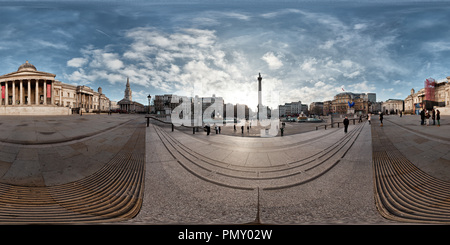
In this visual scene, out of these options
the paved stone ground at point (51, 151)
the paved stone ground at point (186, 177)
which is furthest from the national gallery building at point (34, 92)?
the paved stone ground at point (186, 177)

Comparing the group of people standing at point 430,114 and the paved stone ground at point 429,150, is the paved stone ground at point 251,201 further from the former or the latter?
the group of people standing at point 430,114

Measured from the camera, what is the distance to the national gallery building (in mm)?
3109

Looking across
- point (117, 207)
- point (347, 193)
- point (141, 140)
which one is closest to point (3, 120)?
point (141, 140)

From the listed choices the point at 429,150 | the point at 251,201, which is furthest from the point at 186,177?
the point at 429,150

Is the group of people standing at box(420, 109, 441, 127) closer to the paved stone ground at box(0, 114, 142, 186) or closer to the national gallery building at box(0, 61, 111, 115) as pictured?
the paved stone ground at box(0, 114, 142, 186)

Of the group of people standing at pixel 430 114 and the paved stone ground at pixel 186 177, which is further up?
the group of people standing at pixel 430 114

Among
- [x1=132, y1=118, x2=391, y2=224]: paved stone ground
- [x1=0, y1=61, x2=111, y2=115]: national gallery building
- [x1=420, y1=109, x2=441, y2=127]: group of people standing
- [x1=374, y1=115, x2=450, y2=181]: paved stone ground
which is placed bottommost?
[x1=132, y1=118, x2=391, y2=224]: paved stone ground

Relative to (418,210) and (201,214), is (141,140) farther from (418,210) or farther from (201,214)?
(418,210)

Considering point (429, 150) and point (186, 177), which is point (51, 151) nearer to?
point (186, 177)

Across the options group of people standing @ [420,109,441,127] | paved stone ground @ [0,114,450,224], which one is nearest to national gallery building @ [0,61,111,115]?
paved stone ground @ [0,114,450,224]

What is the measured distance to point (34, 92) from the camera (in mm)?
11523

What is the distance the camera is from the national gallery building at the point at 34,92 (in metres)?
3.11

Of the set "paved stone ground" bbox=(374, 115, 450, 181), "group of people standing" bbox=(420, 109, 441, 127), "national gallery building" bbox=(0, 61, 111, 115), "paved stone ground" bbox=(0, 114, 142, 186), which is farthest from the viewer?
"group of people standing" bbox=(420, 109, 441, 127)

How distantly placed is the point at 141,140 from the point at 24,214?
1.18 metres
